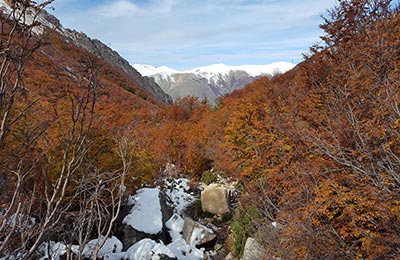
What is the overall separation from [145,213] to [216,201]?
4.05 meters

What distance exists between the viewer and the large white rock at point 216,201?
41.2 feet

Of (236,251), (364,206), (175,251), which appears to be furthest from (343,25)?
(175,251)

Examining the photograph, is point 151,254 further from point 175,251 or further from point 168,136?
point 168,136

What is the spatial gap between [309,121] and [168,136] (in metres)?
12.8

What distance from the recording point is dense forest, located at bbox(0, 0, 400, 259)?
1668mm

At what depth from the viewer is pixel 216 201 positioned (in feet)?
41.6

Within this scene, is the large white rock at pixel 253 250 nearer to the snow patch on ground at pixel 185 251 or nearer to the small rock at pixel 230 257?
the small rock at pixel 230 257

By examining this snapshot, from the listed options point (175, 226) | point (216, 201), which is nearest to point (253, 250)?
point (175, 226)

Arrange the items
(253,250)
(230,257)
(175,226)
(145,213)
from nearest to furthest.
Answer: (253,250), (230,257), (145,213), (175,226)

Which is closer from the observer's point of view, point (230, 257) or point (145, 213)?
point (230, 257)

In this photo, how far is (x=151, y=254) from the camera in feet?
23.4

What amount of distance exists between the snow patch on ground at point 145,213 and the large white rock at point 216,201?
2.84 m

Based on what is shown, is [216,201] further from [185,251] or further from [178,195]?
[185,251]

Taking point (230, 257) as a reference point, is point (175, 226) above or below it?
above
